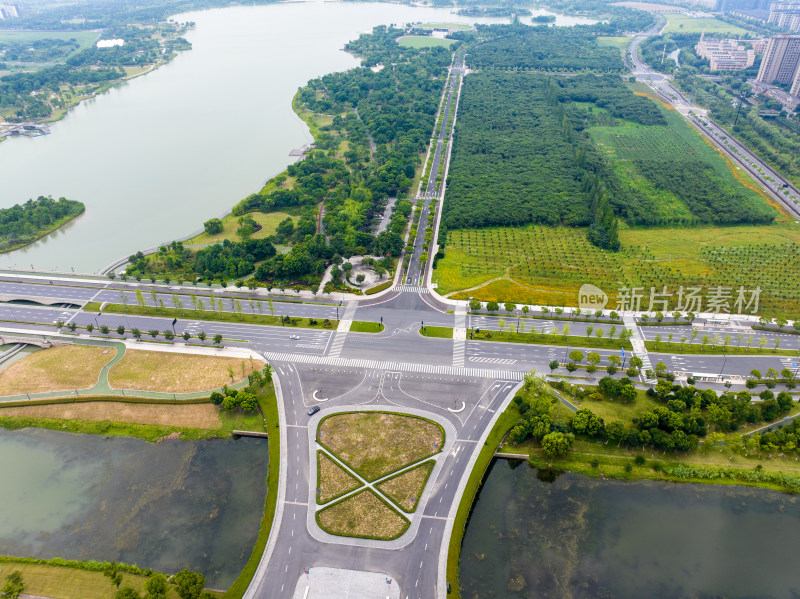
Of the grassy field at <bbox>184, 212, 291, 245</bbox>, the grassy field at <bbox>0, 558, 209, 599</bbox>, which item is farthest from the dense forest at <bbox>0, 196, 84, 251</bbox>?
the grassy field at <bbox>0, 558, 209, 599</bbox>

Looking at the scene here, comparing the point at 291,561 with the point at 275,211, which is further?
the point at 275,211

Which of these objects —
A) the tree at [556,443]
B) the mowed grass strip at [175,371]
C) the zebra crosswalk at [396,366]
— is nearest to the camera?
the tree at [556,443]

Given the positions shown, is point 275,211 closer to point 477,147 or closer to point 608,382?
point 477,147

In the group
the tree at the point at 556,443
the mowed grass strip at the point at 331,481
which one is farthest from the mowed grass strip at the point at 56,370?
the tree at the point at 556,443

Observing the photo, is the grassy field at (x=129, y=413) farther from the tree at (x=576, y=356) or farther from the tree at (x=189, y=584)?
the tree at (x=576, y=356)

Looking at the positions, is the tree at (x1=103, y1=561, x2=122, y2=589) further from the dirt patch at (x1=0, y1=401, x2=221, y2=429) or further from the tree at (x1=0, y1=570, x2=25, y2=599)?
the dirt patch at (x1=0, y1=401, x2=221, y2=429)

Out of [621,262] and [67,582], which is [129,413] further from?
[621,262]

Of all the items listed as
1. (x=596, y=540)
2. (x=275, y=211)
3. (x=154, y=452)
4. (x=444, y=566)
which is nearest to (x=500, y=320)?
(x=596, y=540)
